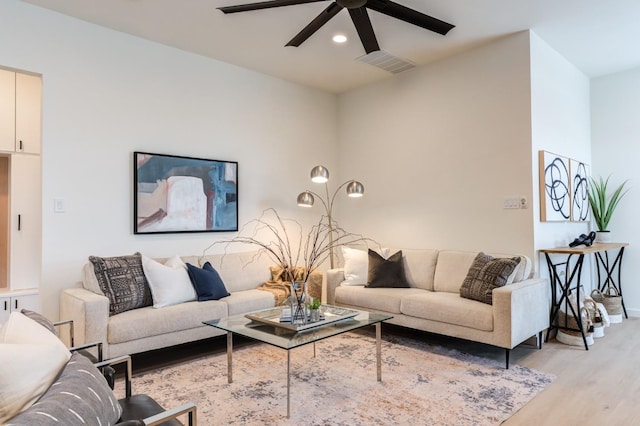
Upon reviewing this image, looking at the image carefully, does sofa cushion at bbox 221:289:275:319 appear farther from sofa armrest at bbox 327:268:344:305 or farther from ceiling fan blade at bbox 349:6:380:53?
ceiling fan blade at bbox 349:6:380:53

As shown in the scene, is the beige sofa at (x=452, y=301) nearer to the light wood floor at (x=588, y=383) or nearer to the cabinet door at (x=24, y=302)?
the light wood floor at (x=588, y=383)

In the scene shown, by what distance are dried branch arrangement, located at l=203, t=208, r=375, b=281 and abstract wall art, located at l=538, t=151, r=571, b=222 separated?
1982 mm

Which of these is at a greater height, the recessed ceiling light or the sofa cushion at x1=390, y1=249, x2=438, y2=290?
the recessed ceiling light

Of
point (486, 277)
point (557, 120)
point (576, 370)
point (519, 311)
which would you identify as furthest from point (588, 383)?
point (557, 120)

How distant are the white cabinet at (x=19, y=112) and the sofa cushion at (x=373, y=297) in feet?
11.0

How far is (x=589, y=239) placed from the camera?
13.5 feet

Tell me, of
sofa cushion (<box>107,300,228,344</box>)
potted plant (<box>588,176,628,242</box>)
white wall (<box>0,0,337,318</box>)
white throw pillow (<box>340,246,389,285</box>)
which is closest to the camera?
sofa cushion (<box>107,300,228,344</box>)

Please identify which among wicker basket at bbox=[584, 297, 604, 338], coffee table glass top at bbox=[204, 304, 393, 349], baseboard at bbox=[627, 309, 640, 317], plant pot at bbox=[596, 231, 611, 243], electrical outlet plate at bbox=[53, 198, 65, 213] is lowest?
baseboard at bbox=[627, 309, 640, 317]

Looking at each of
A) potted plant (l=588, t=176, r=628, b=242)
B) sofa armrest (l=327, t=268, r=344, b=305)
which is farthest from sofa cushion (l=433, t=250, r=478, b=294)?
potted plant (l=588, t=176, r=628, b=242)

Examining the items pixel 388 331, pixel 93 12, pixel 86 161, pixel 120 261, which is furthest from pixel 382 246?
pixel 93 12

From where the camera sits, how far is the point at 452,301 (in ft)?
11.3

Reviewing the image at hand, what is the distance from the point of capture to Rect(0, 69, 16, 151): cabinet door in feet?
12.7

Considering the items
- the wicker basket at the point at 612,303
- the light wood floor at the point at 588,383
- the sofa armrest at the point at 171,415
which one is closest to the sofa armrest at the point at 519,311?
the light wood floor at the point at 588,383

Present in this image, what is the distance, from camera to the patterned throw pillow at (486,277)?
3.31 meters
